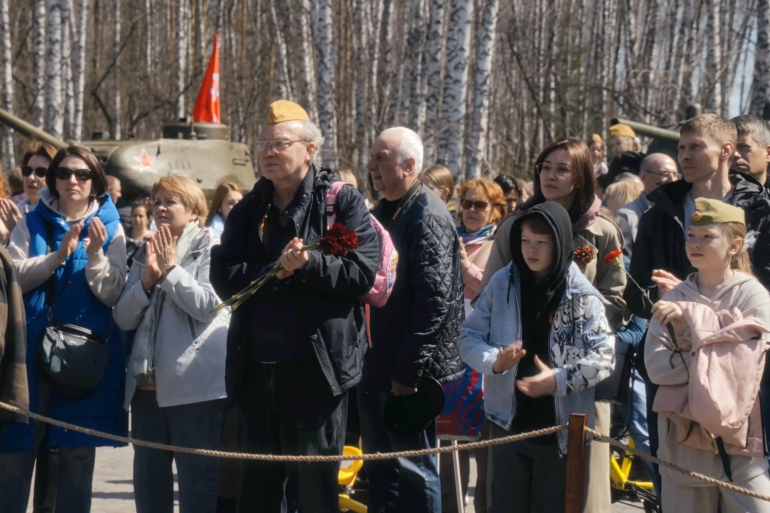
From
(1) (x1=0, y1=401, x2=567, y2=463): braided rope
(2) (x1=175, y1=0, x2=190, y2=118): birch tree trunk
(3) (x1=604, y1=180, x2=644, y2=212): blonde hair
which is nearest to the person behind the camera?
(1) (x1=0, y1=401, x2=567, y2=463): braided rope

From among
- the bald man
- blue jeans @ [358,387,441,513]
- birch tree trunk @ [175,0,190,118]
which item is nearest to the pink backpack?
blue jeans @ [358,387,441,513]

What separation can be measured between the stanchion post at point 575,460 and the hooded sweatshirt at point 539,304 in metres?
0.48

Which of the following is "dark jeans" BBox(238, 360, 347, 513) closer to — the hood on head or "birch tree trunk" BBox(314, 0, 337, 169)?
the hood on head

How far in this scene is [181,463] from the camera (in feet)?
18.0

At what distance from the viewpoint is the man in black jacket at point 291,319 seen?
470 centimetres

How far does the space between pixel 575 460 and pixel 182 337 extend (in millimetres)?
2146

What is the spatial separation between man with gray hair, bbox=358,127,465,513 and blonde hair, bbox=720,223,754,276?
1.26 m

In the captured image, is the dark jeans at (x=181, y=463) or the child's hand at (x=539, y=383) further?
the dark jeans at (x=181, y=463)

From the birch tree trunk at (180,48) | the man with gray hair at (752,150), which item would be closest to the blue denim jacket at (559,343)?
the man with gray hair at (752,150)

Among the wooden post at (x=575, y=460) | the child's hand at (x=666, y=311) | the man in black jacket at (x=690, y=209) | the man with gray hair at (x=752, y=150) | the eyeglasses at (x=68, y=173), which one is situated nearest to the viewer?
the wooden post at (x=575, y=460)

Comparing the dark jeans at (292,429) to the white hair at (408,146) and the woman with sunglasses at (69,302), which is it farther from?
the white hair at (408,146)

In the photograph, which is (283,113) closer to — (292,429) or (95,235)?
(95,235)

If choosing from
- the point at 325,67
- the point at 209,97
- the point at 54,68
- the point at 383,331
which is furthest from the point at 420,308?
the point at 54,68

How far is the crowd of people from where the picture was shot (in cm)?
463
